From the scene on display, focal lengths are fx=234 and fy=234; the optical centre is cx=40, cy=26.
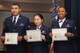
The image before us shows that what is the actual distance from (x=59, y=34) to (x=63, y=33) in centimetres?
6

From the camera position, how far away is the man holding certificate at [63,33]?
3.29 m

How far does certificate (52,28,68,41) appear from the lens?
3.29 m

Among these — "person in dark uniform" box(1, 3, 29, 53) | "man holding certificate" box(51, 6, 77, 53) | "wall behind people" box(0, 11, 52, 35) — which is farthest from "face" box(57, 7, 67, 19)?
"wall behind people" box(0, 11, 52, 35)

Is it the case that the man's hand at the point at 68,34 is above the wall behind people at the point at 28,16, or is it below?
below

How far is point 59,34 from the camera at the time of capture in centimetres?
331

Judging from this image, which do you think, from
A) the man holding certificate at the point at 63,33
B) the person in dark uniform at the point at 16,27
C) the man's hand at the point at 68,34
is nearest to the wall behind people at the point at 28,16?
the person in dark uniform at the point at 16,27

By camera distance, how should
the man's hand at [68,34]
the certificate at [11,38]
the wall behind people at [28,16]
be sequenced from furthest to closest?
1. the wall behind people at [28,16]
2. the certificate at [11,38]
3. the man's hand at [68,34]

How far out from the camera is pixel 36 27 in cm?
338

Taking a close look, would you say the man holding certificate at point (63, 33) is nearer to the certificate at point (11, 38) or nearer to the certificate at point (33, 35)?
the certificate at point (33, 35)

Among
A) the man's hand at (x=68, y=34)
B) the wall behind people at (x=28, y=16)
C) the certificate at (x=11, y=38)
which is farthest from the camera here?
the wall behind people at (x=28, y=16)

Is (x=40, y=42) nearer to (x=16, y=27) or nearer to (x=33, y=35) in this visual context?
(x=33, y=35)

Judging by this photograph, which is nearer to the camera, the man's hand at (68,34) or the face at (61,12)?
the man's hand at (68,34)

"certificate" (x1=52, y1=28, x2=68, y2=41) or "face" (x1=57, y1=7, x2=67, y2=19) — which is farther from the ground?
"face" (x1=57, y1=7, x2=67, y2=19)

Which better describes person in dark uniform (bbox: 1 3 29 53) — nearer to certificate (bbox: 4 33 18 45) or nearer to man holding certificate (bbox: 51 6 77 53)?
certificate (bbox: 4 33 18 45)
